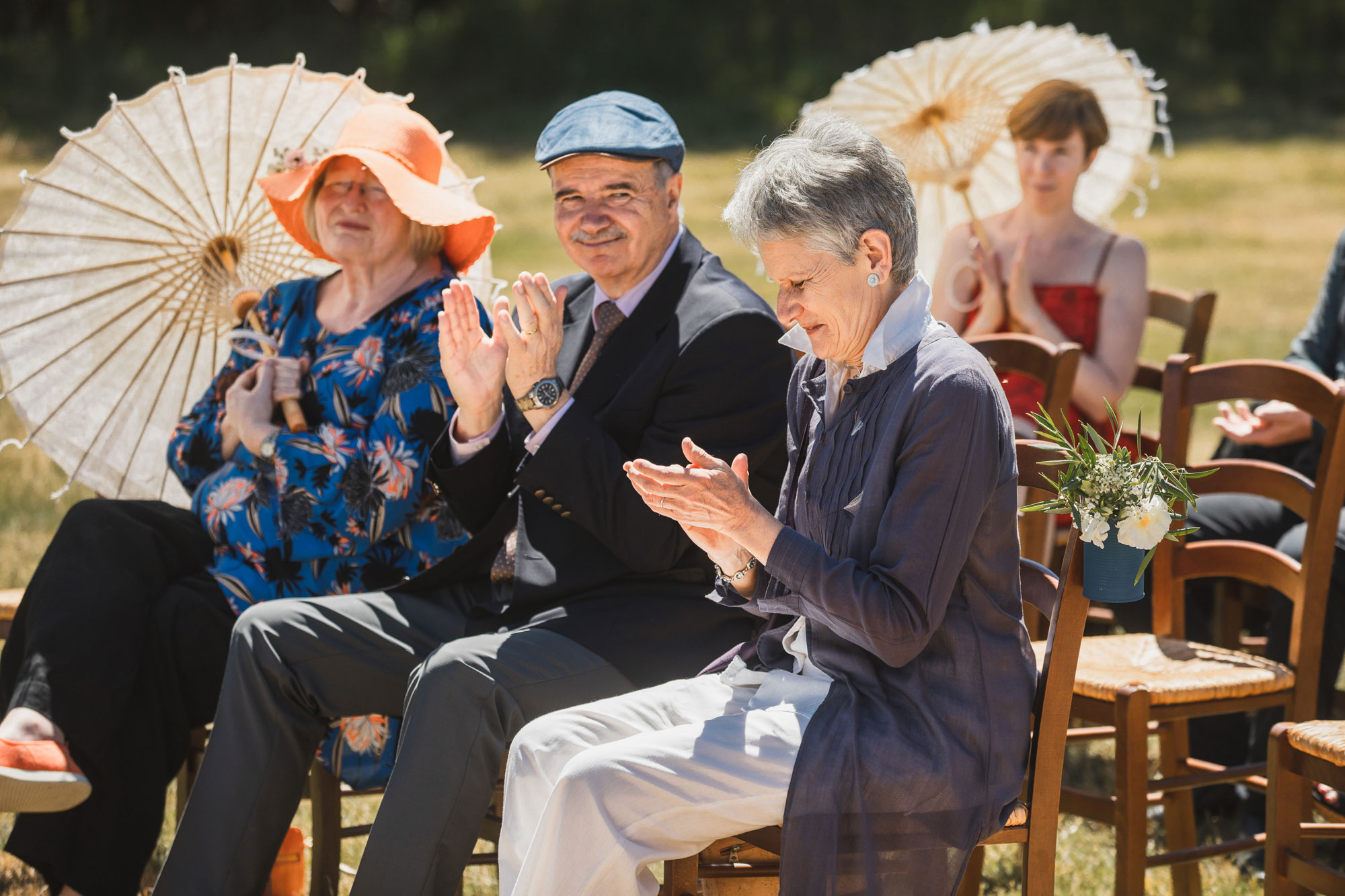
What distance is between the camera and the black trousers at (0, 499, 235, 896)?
9.18 ft

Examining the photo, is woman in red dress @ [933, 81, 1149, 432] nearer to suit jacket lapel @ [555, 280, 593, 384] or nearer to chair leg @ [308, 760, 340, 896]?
suit jacket lapel @ [555, 280, 593, 384]

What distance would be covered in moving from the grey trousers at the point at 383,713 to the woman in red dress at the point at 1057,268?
2.05 metres

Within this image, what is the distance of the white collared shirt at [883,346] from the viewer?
2182mm

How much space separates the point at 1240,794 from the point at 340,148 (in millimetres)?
2722

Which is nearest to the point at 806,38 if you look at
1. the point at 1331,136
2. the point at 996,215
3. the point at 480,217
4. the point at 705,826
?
the point at 1331,136

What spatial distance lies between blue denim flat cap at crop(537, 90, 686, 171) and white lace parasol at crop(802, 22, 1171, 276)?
154 cm

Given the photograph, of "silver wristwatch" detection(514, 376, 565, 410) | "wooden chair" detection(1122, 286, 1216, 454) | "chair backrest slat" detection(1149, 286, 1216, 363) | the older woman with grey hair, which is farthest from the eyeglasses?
"chair backrest slat" detection(1149, 286, 1216, 363)

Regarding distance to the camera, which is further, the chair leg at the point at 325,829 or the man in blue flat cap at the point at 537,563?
the chair leg at the point at 325,829

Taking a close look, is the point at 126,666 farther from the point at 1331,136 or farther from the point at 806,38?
the point at 806,38

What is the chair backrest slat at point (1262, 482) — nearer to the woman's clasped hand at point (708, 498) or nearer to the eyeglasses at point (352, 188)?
the woman's clasped hand at point (708, 498)

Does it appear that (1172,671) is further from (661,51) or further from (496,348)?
(661,51)

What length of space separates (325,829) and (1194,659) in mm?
1905

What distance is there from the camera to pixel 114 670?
9.38 ft

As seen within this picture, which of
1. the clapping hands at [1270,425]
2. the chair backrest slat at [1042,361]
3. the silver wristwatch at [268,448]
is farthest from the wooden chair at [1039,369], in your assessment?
the silver wristwatch at [268,448]
